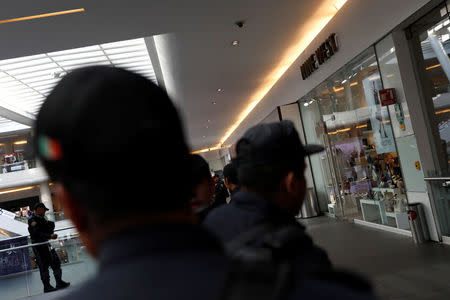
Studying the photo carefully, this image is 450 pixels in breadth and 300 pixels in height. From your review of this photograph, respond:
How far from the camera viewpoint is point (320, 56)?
10.3m

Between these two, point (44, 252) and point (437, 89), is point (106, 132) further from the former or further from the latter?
point (44, 252)

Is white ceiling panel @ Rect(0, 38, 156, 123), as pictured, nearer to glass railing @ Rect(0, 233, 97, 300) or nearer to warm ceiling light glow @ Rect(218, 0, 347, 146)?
warm ceiling light glow @ Rect(218, 0, 347, 146)

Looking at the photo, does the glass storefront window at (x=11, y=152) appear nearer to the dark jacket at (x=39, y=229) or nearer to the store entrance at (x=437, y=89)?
the dark jacket at (x=39, y=229)

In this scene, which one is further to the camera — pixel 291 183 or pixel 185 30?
pixel 185 30

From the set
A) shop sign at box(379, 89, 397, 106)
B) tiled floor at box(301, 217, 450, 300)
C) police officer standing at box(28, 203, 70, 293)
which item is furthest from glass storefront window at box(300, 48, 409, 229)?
police officer standing at box(28, 203, 70, 293)

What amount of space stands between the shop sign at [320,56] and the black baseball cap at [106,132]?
9176 mm

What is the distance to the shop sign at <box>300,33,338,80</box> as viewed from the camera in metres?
9.43

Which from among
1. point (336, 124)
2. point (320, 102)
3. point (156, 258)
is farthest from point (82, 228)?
point (320, 102)

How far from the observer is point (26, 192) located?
113 feet

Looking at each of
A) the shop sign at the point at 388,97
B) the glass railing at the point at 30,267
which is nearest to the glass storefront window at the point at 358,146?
the shop sign at the point at 388,97

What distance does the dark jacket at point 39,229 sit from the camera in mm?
8977

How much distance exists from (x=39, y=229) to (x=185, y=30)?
5.11 meters

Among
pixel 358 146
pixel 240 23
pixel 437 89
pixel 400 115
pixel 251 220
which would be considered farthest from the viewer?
pixel 358 146

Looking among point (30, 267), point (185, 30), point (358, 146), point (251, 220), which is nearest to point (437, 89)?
point (358, 146)
